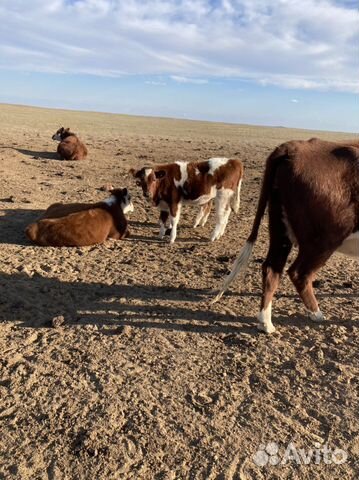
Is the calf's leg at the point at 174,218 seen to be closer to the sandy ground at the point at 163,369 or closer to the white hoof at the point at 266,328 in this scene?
the sandy ground at the point at 163,369

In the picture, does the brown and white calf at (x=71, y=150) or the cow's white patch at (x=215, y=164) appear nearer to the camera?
the cow's white patch at (x=215, y=164)

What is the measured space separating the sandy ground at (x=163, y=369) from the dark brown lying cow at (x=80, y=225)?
0.20m

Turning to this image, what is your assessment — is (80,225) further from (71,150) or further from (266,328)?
(71,150)

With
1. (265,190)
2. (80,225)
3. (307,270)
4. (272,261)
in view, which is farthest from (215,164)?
(307,270)

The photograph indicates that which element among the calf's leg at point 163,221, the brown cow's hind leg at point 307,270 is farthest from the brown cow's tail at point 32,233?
the brown cow's hind leg at point 307,270

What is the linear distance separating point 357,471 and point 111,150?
18990 millimetres

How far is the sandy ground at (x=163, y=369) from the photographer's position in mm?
3248

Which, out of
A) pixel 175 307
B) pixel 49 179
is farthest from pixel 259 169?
pixel 175 307

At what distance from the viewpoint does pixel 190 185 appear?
8.42 m

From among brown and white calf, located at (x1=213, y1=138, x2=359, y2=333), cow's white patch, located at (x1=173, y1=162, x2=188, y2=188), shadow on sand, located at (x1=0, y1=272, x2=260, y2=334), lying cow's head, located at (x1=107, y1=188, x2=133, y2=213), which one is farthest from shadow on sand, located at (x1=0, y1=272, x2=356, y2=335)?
cow's white patch, located at (x1=173, y1=162, x2=188, y2=188)

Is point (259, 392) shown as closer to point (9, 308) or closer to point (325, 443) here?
point (325, 443)

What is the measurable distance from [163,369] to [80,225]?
380 centimetres

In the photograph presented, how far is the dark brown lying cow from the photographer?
7332 millimetres

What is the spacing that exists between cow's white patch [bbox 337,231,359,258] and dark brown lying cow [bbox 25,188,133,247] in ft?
13.4
